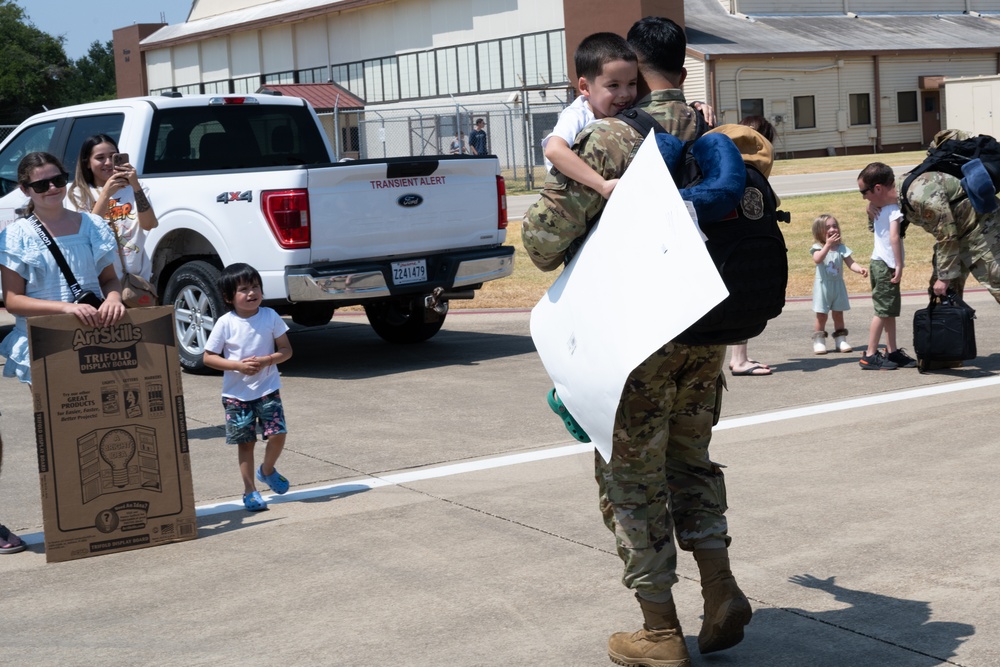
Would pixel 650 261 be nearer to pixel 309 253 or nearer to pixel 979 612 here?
pixel 979 612

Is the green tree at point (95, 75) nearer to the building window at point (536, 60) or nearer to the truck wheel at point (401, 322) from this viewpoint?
the building window at point (536, 60)

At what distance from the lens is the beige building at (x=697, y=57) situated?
44000mm

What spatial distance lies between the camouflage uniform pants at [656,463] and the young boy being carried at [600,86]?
0.60m

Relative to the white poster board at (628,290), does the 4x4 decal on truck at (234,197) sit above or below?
above

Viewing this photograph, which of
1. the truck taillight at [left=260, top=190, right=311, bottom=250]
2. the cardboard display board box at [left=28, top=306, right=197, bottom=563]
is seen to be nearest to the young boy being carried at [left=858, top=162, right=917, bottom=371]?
the truck taillight at [left=260, top=190, right=311, bottom=250]

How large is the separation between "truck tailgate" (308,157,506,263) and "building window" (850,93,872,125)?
129 ft

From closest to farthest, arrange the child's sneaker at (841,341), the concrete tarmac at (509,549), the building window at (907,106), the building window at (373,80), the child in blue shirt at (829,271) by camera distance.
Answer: the concrete tarmac at (509,549), the child in blue shirt at (829,271), the child's sneaker at (841,341), the building window at (907,106), the building window at (373,80)

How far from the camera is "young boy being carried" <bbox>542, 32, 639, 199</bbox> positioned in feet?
12.4

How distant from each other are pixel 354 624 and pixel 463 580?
1.94 feet

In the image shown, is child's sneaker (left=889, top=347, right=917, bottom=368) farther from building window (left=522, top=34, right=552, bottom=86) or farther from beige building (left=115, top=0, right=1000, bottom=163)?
building window (left=522, top=34, right=552, bottom=86)

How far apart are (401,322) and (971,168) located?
5.28 metres

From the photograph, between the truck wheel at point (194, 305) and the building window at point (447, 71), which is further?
the building window at point (447, 71)

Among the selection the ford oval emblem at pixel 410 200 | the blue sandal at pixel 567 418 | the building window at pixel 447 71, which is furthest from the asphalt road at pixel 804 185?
the building window at pixel 447 71

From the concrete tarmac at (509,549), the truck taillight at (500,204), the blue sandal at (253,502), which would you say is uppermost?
the truck taillight at (500,204)
